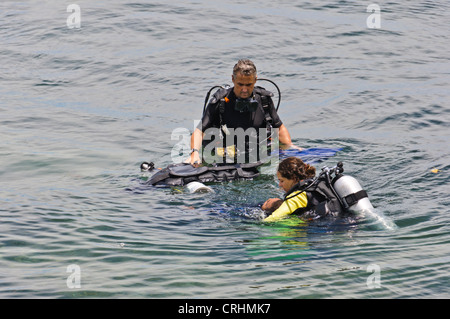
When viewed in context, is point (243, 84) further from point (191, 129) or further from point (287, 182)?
point (191, 129)

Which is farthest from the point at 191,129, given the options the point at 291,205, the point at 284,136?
the point at 291,205

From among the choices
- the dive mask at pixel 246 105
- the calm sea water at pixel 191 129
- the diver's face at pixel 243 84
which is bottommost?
the calm sea water at pixel 191 129

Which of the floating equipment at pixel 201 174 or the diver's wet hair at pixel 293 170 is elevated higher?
the diver's wet hair at pixel 293 170

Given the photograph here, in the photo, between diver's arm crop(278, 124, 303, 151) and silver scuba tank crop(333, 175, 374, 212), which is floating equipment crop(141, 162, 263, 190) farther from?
silver scuba tank crop(333, 175, 374, 212)

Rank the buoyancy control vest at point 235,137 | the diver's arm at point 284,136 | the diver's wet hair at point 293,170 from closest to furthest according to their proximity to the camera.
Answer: the diver's wet hair at point 293,170 → the buoyancy control vest at point 235,137 → the diver's arm at point 284,136

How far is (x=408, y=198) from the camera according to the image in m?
7.34

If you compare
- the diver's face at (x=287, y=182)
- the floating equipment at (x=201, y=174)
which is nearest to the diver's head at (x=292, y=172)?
the diver's face at (x=287, y=182)

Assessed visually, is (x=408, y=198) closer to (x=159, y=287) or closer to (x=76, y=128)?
(x=159, y=287)

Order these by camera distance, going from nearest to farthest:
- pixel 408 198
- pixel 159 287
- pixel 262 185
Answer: pixel 159 287 < pixel 408 198 < pixel 262 185

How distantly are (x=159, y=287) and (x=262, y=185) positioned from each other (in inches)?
122

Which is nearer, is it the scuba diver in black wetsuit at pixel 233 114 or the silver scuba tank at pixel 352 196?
the silver scuba tank at pixel 352 196

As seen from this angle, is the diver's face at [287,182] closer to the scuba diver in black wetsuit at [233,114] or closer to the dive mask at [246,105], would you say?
the scuba diver in black wetsuit at [233,114]

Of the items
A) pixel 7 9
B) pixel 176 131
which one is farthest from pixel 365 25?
pixel 7 9

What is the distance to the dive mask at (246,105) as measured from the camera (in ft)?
27.3
